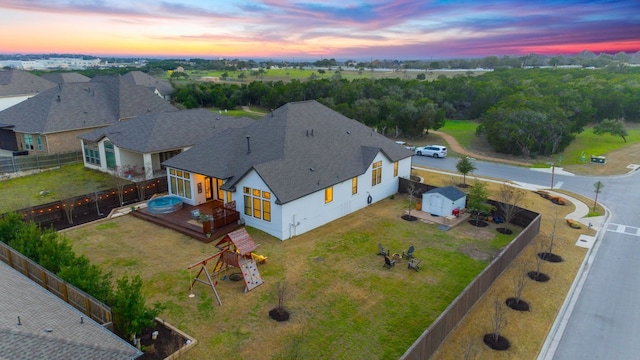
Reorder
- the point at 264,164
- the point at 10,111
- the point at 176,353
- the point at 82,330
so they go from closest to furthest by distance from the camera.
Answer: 1. the point at 82,330
2. the point at 176,353
3. the point at 264,164
4. the point at 10,111

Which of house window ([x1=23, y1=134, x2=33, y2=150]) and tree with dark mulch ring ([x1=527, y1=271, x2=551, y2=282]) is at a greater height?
house window ([x1=23, y1=134, x2=33, y2=150])

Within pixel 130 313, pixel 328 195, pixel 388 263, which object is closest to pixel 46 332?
pixel 130 313

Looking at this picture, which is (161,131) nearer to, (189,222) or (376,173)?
(189,222)

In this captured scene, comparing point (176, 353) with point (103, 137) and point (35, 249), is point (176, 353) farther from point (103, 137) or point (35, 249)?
point (103, 137)

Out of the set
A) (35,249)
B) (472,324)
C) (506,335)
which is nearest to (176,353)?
(35,249)

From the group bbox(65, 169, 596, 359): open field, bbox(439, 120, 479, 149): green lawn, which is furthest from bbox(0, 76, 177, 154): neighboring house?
bbox(439, 120, 479, 149): green lawn

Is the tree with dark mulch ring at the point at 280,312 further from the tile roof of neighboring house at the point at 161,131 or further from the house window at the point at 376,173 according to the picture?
the tile roof of neighboring house at the point at 161,131

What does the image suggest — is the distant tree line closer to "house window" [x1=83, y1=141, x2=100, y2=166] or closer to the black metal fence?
"house window" [x1=83, y1=141, x2=100, y2=166]

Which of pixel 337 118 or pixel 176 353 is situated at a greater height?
pixel 337 118
